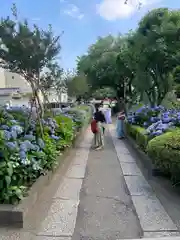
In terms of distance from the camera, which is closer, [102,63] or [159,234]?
[159,234]

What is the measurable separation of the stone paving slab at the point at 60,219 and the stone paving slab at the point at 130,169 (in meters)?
2.11

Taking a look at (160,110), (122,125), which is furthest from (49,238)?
(122,125)

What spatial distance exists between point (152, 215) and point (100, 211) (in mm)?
687

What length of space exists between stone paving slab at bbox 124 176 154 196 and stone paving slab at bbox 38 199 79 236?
3.61 feet

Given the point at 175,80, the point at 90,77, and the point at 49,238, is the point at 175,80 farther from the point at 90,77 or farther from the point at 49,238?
the point at 90,77

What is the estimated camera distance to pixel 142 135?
7262 mm

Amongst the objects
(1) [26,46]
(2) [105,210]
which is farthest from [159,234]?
(1) [26,46]

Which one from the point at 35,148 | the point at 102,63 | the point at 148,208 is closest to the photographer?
the point at 148,208

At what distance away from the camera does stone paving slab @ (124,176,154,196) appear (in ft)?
14.6

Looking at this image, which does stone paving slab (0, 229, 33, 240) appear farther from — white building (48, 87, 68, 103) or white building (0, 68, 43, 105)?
white building (0, 68, 43, 105)

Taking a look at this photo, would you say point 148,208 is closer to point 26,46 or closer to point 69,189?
point 69,189

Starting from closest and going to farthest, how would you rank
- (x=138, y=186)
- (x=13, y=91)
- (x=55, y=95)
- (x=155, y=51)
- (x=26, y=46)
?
(x=138, y=186), (x=26, y=46), (x=155, y=51), (x=13, y=91), (x=55, y=95)

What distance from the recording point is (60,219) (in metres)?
3.37

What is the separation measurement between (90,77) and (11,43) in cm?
2579
